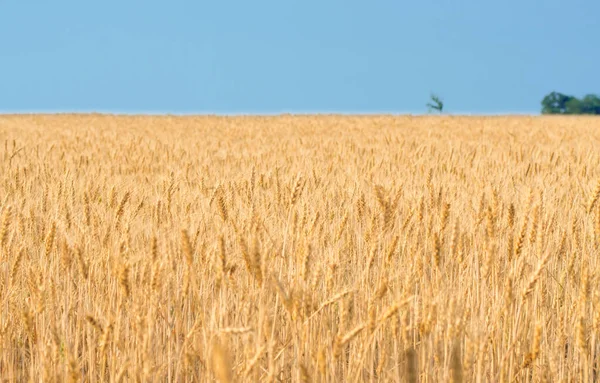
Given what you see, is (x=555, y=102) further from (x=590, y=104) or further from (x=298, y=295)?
(x=298, y=295)

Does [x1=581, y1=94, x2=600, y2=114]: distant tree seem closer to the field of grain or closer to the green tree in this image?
the green tree

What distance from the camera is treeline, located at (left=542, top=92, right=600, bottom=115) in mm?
Result: 56906

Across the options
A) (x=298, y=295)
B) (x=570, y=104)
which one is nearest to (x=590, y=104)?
(x=570, y=104)

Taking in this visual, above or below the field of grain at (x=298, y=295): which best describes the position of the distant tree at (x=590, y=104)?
above

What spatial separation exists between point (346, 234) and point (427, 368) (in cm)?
139

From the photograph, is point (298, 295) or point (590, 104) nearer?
point (298, 295)

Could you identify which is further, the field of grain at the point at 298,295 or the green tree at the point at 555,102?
the green tree at the point at 555,102

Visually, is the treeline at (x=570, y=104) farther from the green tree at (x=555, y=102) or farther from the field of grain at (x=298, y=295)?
the field of grain at (x=298, y=295)

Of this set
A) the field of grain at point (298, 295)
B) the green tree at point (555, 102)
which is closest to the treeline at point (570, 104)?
the green tree at point (555, 102)

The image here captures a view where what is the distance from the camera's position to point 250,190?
3711 millimetres

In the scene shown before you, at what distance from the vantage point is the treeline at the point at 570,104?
5691cm

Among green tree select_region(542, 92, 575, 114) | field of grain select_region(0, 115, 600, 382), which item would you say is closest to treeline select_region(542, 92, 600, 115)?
green tree select_region(542, 92, 575, 114)

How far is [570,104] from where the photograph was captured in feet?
190

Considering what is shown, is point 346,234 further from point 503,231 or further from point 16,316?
point 16,316
